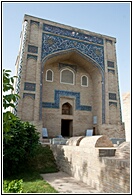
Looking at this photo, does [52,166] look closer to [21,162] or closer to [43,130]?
[21,162]

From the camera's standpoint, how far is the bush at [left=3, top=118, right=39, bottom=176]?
5.59 meters

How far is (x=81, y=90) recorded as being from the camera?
45.0 feet

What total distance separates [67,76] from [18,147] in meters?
8.57

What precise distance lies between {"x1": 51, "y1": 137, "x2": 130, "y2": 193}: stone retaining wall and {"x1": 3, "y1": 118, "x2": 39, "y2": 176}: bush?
126 centimetres

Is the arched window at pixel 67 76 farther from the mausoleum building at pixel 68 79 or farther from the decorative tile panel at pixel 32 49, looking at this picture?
the decorative tile panel at pixel 32 49

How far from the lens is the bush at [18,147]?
5.59m

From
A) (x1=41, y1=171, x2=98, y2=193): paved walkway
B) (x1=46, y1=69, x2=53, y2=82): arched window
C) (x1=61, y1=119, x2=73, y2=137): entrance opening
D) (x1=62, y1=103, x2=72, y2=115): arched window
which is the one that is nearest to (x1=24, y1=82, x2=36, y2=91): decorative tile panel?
(x1=46, y1=69, x2=53, y2=82): arched window

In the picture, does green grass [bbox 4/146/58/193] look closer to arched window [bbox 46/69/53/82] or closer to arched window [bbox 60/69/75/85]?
arched window [bbox 46/69/53/82]

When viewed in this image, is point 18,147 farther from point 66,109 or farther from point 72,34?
point 72,34

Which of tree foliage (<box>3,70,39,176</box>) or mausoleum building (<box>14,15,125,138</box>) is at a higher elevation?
mausoleum building (<box>14,15,125,138</box>)

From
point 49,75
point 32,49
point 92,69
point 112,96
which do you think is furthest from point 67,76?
point 112,96

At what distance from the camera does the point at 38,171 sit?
627 cm

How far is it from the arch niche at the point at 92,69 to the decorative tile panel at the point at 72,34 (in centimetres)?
127

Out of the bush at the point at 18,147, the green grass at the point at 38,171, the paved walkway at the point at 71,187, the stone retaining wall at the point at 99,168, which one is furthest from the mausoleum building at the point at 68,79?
the paved walkway at the point at 71,187
